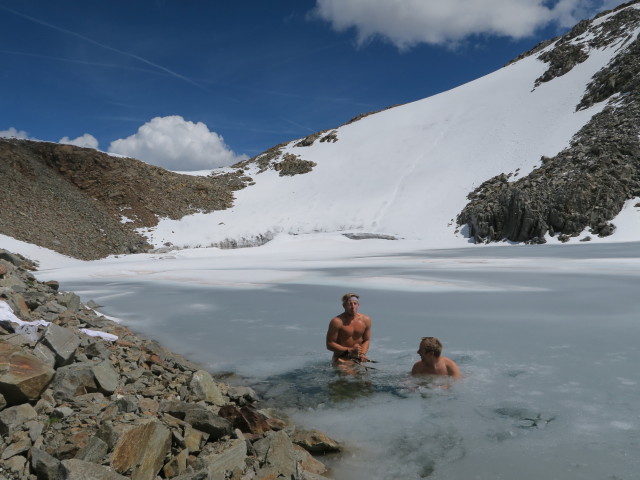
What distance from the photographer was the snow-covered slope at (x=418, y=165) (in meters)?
34.7

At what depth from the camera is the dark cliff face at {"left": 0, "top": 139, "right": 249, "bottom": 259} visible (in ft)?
82.8

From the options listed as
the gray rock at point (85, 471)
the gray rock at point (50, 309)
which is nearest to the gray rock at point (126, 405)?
the gray rock at point (85, 471)

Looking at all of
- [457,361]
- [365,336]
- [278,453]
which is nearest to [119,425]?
[278,453]

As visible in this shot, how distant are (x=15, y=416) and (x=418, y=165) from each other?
41484 mm

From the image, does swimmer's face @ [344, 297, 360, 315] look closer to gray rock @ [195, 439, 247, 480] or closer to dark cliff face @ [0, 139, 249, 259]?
gray rock @ [195, 439, 247, 480]

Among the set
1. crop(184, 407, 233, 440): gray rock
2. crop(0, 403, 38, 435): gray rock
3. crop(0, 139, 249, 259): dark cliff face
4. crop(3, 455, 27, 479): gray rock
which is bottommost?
crop(184, 407, 233, 440): gray rock

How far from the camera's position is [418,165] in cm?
4209

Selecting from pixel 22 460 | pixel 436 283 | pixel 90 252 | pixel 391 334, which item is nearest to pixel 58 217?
pixel 90 252

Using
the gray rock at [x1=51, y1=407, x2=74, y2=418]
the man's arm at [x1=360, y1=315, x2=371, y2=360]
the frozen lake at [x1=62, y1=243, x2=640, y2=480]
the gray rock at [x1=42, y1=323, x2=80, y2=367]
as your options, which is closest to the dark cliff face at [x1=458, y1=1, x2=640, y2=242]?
the frozen lake at [x1=62, y1=243, x2=640, y2=480]

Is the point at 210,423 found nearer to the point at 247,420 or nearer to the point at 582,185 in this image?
the point at 247,420

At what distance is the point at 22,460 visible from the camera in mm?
2672

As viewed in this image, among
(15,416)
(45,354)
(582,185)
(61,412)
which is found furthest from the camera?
(582,185)

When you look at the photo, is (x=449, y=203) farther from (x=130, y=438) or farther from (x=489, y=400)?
(x=130, y=438)

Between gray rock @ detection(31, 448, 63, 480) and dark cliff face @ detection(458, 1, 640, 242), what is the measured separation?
2889 cm
